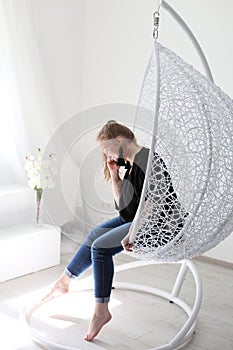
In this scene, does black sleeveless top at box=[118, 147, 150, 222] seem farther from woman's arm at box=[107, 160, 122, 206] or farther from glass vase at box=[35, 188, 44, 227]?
glass vase at box=[35, 188, 44, 227]

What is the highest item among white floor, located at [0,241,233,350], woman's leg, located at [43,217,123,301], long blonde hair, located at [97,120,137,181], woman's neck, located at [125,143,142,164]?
long blonde hair, located at [97,120,137,181]

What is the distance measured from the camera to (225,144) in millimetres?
2350

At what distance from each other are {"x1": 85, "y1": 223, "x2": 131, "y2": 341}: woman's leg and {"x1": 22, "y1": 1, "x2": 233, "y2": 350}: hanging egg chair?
228 millimetres

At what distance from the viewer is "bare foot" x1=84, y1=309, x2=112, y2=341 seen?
259 cm

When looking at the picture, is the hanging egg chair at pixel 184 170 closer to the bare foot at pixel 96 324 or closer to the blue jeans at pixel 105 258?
the blue jeans at pixel 105 258

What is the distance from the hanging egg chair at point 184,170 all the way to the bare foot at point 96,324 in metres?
0.40

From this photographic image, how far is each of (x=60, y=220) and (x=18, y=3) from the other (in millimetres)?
1426

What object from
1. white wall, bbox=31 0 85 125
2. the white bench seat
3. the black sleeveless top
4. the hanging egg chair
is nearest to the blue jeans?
the black sleeveless top

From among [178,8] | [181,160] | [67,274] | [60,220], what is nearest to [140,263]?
[67,274]

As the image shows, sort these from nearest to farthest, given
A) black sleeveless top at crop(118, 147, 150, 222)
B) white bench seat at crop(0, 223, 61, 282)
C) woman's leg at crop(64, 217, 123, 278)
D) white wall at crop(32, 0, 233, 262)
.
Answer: black sleeveless top at crop(118, 147, 150, 222)
woman's leg at crop(64, 217, 123, 278)
white bench seat at crop(0, 223, 61, 282)
white wall at crop(32, 0, 233, 262)

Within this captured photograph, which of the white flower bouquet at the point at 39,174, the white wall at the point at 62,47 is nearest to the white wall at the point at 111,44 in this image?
the white wall at the point at 62,47

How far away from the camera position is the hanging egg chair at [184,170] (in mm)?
2238

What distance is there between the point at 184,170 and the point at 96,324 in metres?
0.86

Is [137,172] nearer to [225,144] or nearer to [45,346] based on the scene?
[225,144]
